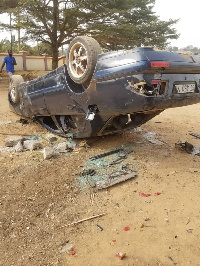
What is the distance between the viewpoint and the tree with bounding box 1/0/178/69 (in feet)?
40.1

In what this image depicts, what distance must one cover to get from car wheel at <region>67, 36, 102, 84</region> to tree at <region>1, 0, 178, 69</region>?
9155 millimetres

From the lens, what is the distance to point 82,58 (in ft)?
11.1

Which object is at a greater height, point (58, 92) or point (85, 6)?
point (85, 6)

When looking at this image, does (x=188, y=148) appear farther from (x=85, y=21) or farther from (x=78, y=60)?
(x=85, y=21)

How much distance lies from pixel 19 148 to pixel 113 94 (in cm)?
190

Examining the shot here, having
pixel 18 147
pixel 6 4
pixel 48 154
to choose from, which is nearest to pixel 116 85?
pixel 48 154

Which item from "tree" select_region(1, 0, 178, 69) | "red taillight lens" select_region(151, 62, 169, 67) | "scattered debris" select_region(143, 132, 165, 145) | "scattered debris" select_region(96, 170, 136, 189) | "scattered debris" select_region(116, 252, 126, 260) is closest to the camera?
"scattered debris" select_region(116, 252, 126, 260)

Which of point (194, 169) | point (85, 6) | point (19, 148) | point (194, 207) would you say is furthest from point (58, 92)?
point (85, 6)

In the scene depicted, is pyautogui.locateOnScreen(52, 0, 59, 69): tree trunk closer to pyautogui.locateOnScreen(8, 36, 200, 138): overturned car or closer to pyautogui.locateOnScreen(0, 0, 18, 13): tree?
pyautogui.locateOnScreen(0, 0, 18, 13): tree

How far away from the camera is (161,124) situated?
18.4 ft

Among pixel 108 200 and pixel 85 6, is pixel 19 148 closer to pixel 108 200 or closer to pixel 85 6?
pixel 108 200

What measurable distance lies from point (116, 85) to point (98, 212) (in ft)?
4.97

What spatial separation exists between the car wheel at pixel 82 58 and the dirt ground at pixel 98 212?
122 centimetres

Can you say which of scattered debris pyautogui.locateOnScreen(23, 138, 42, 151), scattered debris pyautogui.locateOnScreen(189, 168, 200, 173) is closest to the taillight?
scattered debris pyautogui.locateOnScreen(189, 168, 200, 173)
